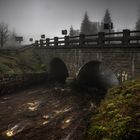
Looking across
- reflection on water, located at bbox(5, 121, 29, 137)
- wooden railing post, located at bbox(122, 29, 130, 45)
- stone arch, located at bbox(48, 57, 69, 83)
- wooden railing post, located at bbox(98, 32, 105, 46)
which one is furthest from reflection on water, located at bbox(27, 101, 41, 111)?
stone arch, located at bbox(48, 57, 69, 83)

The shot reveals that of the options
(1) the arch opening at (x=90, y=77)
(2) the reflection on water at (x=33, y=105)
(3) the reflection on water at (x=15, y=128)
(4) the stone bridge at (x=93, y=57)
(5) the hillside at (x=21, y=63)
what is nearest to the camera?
(3) the reflection on water at (x=15, y=128)

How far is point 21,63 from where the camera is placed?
28297 millimetres

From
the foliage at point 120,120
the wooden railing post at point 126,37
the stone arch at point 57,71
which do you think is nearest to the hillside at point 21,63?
the stone arch at point 57,71

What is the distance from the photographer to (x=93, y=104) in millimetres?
17203

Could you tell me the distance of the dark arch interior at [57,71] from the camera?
29138mm

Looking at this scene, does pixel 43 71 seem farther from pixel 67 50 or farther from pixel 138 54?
pixel 138 54

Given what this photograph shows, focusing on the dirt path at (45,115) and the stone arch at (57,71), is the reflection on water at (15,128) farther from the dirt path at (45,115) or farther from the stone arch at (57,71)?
the stone arch at (57,71)

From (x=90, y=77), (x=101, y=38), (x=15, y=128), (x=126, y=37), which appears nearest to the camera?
(x=15, y=128)

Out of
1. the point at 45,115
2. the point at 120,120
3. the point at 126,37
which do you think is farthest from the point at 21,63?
the point at 120,120

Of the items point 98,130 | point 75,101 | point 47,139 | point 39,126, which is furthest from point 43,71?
point 98,130

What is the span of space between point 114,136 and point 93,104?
10122 millimetres

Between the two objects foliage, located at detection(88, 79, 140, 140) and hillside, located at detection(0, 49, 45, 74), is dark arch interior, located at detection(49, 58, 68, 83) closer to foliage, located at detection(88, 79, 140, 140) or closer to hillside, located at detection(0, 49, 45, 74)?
hillside, located at detection(0, 49, 45, 74)

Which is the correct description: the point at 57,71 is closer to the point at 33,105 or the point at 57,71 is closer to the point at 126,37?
the point at 33,105

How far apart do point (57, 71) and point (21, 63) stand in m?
5.08
